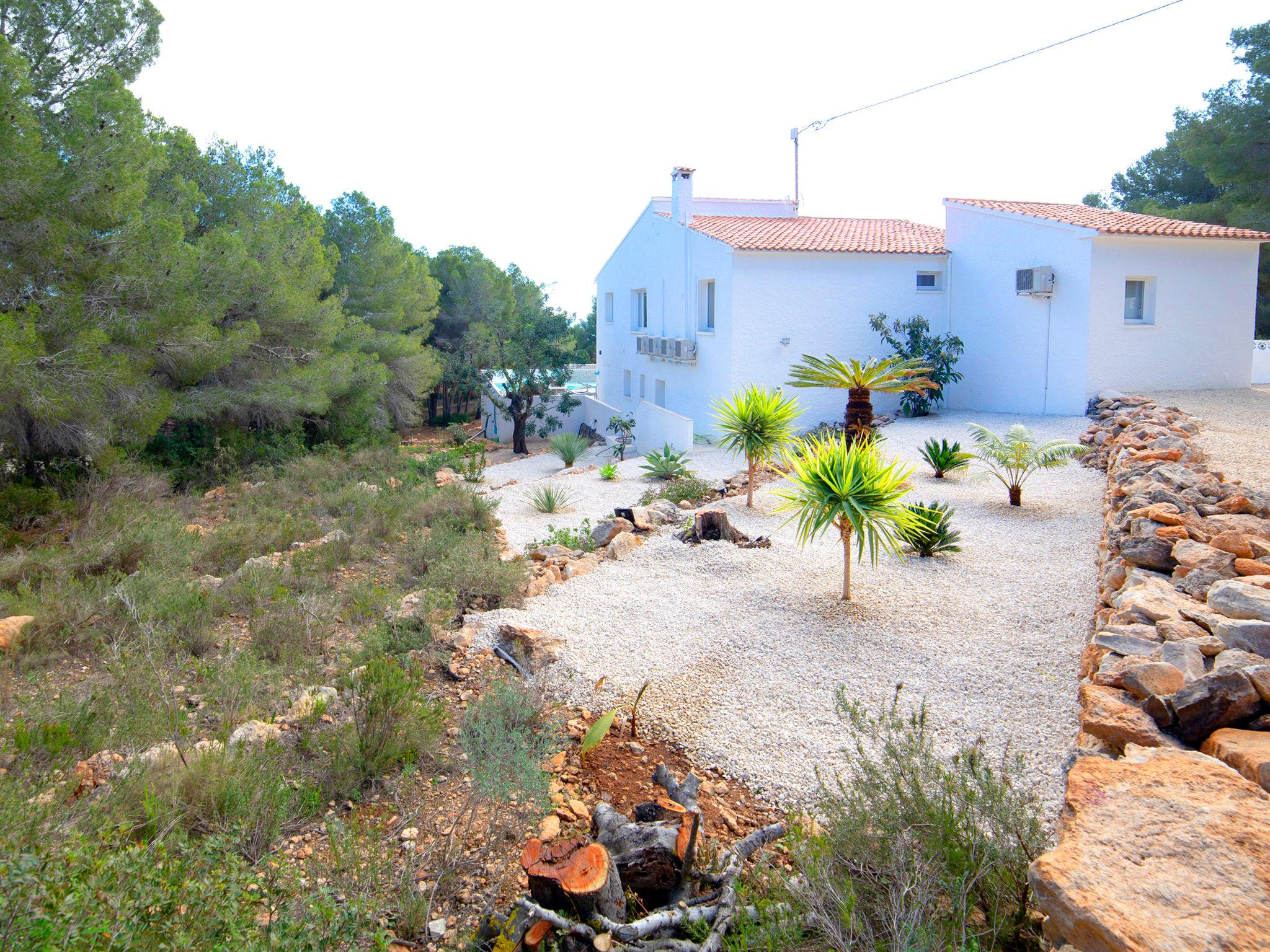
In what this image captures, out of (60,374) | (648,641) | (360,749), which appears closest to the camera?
(360,749)

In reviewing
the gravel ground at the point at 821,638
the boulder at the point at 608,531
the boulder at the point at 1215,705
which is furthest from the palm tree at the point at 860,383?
the boulder at the point at 1215,705

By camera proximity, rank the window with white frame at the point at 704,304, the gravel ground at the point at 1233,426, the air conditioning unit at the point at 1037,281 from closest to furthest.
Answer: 1. the gravel ground at the point at 1233,426
2. the air conditioning unit at the point at 1037,281
3. the window with white frame at the point at 704,304

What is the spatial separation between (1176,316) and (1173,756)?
17.0m

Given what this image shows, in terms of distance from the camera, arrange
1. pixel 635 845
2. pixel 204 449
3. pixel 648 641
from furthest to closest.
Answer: pixel 204 449 → pixel 648 641 → pixel 635 845

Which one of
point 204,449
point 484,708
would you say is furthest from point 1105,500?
point 204,449

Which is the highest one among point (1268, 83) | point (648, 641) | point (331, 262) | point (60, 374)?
point (1268, 83)

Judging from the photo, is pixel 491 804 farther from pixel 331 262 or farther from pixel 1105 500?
pixel 331 262

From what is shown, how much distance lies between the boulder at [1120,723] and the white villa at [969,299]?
14607 millimetres

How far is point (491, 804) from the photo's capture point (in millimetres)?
3803

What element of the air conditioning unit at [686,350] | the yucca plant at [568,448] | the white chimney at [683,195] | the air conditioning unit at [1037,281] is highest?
the white chimney at [683,195]

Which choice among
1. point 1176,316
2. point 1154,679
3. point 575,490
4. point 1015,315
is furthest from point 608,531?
point 1176,316

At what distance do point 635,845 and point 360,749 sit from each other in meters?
1.58

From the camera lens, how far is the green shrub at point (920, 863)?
101 inches

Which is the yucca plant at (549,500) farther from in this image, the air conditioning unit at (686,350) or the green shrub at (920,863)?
the green shrub at (920,863)
